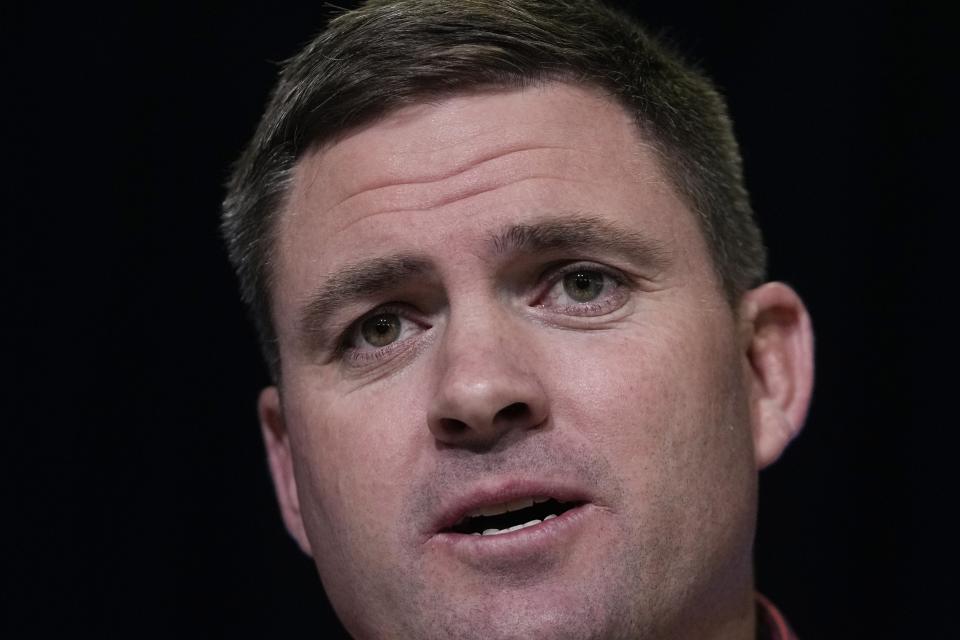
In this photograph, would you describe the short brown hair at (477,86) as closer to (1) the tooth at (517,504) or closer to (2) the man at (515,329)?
(2) the man at (515,329)

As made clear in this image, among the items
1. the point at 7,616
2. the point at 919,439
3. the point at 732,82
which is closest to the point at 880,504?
the point at 919,439

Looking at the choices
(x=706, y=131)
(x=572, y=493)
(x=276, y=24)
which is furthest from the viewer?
(x=276, y=24)

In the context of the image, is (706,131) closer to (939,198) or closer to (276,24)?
(939,198)

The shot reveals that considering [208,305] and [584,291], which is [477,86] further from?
[208,305]

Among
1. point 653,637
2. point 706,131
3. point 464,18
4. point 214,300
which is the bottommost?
point 653,637

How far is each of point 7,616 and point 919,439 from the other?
6.94 ft

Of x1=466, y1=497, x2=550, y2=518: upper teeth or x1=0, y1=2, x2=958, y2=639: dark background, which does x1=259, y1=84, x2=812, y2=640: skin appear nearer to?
x1=466, y1=497, x2=550, y2=518: upper teeth

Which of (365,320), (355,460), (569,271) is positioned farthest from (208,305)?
(569,271)

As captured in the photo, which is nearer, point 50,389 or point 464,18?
point 464,18

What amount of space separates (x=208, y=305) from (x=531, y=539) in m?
1.50

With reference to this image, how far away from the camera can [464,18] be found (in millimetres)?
1895

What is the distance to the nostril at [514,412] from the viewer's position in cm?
163

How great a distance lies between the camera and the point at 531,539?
161 centimetres

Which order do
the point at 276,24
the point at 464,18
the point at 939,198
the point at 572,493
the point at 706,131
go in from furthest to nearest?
the point at 276,24
the point at 939,198
the point at 706,131
the point at 464,18
the point at 572,493
